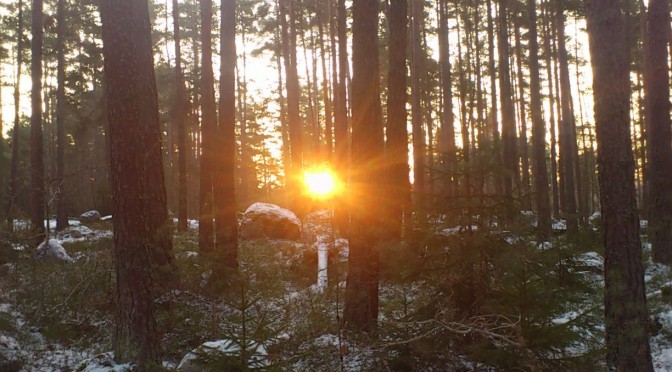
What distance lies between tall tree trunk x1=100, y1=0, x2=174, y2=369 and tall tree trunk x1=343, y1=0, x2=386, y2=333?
7.96ft

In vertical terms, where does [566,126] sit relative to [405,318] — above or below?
above

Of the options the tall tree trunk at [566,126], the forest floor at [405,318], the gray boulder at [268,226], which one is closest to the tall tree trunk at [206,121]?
the forest floor at [405,318]

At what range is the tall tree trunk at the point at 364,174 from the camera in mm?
6172

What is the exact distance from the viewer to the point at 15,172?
2425 cm

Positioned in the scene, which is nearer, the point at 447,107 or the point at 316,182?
the point at 447,107

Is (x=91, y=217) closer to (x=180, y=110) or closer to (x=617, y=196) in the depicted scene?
(x=180, y=110)

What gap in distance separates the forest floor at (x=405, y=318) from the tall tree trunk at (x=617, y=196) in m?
0.25

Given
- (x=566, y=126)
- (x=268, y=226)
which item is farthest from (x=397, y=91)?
(x=566, y=126)

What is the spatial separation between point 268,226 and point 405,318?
1305cm

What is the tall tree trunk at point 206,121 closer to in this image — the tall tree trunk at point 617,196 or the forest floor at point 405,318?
the forest floor at point 405,318

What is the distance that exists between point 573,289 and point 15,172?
2756 cm

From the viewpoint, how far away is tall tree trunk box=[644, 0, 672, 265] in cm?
1016

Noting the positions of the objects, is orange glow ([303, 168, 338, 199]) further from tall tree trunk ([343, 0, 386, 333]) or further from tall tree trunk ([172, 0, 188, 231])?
tall tree trunk ([343, 0, 386, 333])

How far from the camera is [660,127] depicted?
1068 centimetres
